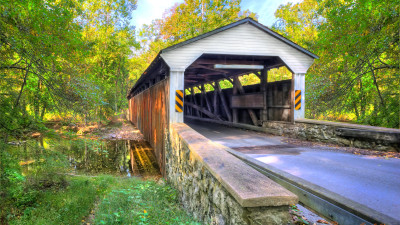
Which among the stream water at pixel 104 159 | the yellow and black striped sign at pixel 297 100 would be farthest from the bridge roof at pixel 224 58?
the stream water at pixel 104 159

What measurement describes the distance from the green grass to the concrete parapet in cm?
53

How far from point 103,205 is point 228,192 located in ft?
11.6

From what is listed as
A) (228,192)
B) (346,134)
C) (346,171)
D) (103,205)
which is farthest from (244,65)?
(228,192)

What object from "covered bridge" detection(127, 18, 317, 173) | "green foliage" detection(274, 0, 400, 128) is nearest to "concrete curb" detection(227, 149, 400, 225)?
"covered bridge" detection(127, 18, 317, 173)

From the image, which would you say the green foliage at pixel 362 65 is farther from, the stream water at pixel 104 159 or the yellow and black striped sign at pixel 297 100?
the stream water at pixel 104 159

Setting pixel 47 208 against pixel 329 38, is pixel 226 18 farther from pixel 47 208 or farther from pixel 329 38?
pixel 47 208

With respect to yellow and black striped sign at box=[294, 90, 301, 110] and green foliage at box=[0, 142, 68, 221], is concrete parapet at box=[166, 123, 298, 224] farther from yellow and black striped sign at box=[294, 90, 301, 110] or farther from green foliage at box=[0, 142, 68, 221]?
yellow and black striped sign at box=[294, 90, 301, 110]

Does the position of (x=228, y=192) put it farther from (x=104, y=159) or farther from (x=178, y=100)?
(x=104, y=159)

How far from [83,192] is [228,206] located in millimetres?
4828

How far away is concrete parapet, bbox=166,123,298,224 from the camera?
150 centimetres

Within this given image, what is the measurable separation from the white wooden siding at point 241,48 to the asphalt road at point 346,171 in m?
3.22

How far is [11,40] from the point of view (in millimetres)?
3781

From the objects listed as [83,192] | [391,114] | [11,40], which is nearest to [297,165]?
[83,192]

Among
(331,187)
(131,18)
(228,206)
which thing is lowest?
(331,187)
